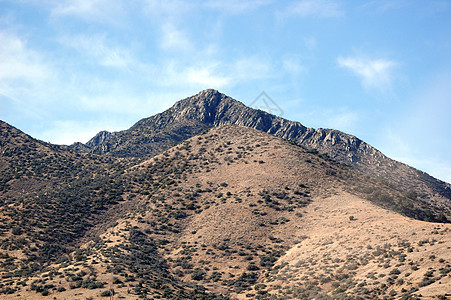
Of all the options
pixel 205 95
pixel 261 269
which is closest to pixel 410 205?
pixel 261 269

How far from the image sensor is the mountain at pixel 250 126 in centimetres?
12796

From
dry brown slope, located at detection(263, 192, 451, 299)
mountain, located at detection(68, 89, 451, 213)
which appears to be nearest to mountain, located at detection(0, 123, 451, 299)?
dry brown slope, located at detection(263, 192, 451, 299)

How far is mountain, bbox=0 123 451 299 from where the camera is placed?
43.7m

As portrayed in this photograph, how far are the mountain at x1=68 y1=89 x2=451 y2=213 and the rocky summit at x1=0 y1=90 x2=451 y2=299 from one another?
10148 millimetres

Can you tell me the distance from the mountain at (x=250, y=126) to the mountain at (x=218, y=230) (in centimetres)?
3366

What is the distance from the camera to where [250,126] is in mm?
161125

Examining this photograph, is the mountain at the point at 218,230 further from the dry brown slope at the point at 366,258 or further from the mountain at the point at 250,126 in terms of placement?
the mountain at the point at 250,126

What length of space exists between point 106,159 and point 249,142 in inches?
1769

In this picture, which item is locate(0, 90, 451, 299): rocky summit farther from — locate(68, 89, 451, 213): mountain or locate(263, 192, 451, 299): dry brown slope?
locate(68, 89, 451, 213): mountain

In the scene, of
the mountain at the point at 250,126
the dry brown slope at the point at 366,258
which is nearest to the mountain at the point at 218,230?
the dry brown slope at the point at 366,258

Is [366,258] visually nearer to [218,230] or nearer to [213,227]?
[218,230]

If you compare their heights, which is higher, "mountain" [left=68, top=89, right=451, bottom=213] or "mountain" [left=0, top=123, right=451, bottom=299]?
"mountain" [left=68, top=89, right=451, bottom=213]

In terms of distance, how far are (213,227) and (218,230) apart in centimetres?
145

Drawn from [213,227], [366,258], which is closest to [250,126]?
[213,227]
